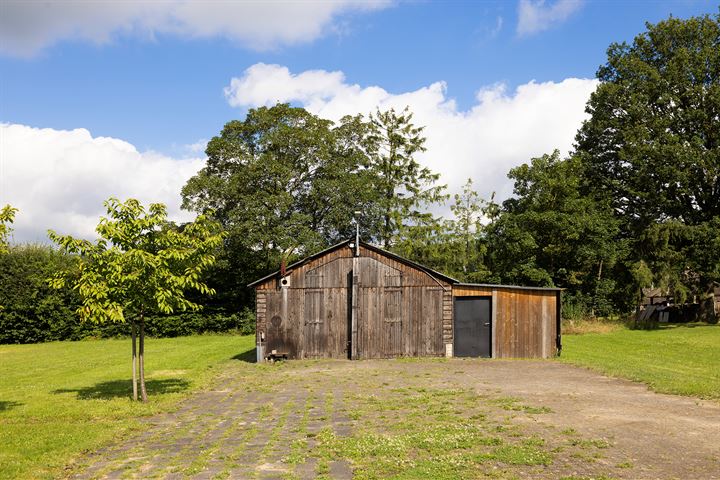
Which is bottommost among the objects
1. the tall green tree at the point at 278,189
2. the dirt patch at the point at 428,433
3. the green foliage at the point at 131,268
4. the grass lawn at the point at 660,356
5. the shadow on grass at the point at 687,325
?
the shadow on grass at the point at 687,325

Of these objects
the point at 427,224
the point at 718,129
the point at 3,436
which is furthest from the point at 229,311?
the point at 718,129

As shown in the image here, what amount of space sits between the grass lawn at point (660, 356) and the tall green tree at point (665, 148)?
18.6 ft

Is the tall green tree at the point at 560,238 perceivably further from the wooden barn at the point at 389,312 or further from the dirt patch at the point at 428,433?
the dirt patch at the point at 428,433

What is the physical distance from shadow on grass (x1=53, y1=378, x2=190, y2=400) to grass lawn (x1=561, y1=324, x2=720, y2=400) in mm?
13758

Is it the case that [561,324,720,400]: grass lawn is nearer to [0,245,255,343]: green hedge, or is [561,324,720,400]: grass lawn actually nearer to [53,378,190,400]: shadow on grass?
[53,378,190,400]: shadow on grass

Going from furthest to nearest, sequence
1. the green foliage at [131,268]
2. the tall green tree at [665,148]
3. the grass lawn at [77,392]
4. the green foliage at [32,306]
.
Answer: the tall green tree at [665,148], the green foliage at [32,306], the green foliage at [131,268], the grass lawn at [77,392]

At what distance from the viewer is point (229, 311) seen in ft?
136

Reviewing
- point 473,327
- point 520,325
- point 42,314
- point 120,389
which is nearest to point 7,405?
point 120,389

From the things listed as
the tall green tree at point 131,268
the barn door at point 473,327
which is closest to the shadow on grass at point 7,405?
the tall green tree at point 131,268

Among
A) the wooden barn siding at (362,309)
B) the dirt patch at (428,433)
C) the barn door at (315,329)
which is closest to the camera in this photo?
the dirt patch at (428,433)

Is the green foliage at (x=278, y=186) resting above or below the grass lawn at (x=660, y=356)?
above

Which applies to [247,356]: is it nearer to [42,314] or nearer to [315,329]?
[315,329]

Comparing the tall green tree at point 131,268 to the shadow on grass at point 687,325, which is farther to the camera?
the shadow on grass at point 687,325

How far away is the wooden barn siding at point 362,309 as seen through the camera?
2439cm
